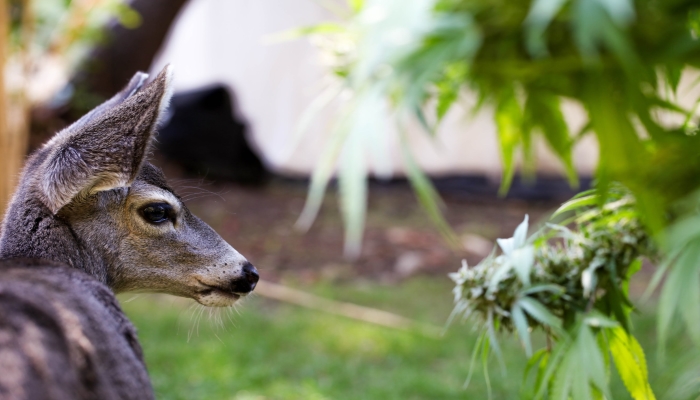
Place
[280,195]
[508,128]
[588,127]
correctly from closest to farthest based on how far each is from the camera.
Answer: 1. [588,127]
2. [508,128]
3. [280,195]

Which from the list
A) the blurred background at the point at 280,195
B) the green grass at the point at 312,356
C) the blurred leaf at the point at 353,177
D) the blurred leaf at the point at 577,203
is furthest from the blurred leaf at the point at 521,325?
the green grass at the point at 312,356

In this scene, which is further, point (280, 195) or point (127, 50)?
point (280, 195)

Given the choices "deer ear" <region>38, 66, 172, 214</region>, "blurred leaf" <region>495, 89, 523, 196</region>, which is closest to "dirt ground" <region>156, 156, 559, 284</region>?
"blurred leaf" <region>495, 89, 523, 196</region>

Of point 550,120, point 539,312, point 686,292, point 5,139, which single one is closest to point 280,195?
point 5,139

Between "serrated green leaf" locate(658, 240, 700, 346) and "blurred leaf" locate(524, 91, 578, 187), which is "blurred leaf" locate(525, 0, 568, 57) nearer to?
"blurred leaf" locate(524, 91, 578, 187)

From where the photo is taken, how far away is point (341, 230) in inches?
216

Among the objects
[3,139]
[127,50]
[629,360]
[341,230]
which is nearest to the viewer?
[629,360]

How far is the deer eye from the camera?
1427 mm

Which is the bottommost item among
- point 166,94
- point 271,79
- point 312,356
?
point 312,356

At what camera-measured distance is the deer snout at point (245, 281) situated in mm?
1505

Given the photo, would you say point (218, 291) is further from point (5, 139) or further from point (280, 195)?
point (280, 195)

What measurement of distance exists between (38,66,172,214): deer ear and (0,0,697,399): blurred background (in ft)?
1.01

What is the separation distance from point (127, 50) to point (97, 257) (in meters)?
3.80

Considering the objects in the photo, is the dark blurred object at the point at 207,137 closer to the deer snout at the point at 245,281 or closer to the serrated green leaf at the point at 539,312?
the deer snout at the point at 245,281
